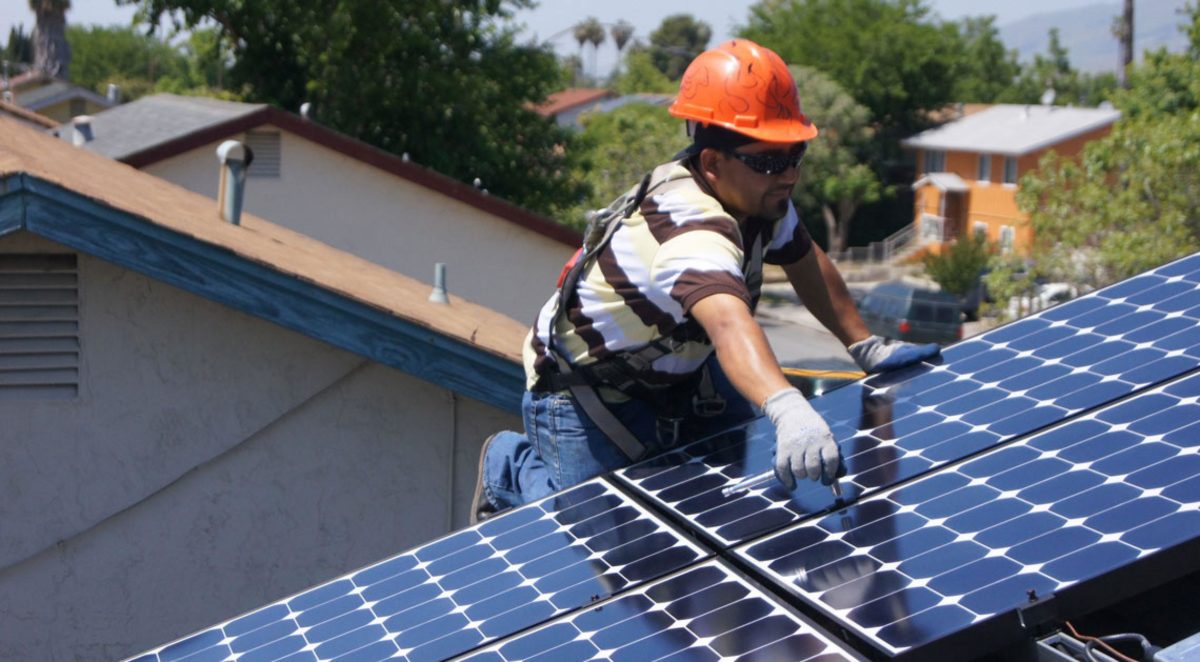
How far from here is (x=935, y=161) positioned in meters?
66.6

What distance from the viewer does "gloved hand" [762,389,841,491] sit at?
375 cm

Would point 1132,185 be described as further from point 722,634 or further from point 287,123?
point 722,634

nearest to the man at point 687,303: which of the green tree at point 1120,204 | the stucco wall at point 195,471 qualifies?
the stucco wall at point 195,471

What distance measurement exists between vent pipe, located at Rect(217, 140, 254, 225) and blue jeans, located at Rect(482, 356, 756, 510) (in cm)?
512

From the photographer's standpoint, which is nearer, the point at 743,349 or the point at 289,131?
the point at 743,349

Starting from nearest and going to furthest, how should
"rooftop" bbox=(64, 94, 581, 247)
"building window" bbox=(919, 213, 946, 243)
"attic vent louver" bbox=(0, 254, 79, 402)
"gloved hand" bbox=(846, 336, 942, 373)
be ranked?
"gloved hand" bbox=(846, 336, 942, 373) < "attic vent louver" bbox=(0, 254, 79, 402) < "rooftop" bbox=(64, 94, 581, 247) < "building window" bbox=(919, 213, 946, 243)

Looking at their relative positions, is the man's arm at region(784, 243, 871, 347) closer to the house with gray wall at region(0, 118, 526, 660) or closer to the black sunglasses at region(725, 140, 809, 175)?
the black sunglasses at region(725, 140, 809, 175)

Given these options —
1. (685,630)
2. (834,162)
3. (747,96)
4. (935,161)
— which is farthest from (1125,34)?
(685,630)

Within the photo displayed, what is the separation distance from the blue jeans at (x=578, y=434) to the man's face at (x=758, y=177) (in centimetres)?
68

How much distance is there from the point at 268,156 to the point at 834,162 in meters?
46.6

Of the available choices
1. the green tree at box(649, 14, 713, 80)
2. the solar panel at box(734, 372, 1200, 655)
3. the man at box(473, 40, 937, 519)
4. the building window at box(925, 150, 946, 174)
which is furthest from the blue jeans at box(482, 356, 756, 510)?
the green tree at box(649, 14, 713, 80)

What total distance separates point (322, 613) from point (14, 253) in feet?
11.4

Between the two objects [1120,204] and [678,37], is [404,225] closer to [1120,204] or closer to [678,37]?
[1120,204]

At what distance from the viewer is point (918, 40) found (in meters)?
66.9
